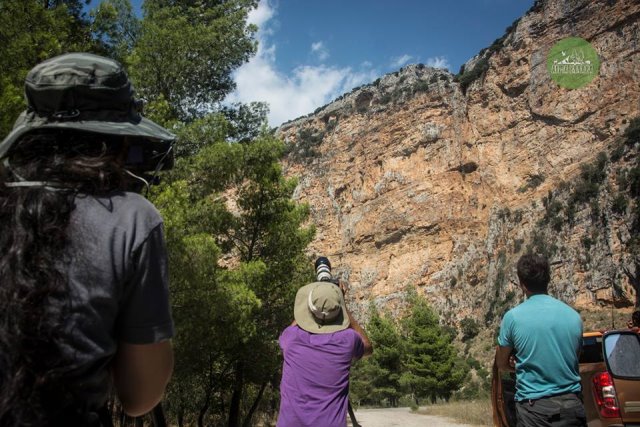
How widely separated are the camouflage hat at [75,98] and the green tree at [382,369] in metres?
34.0

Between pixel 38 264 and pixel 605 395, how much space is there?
4.36 m

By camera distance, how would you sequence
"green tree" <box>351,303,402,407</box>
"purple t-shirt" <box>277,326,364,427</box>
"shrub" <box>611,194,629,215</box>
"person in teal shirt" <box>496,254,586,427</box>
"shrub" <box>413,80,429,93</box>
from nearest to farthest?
"purple t-shirt" <box>277,326,364,427</box> → "person in teal shirt" <box>496,254,586,427</box> → "green tree" <box>351,303,402,407</box> → "shrub" <box>611,194,629,215</box> → "shrub" <box>413,80,429,93</box>

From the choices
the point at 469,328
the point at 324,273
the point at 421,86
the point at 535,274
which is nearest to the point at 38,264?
the point at 324,273

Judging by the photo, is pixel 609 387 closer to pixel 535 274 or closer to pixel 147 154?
pixel 535 274

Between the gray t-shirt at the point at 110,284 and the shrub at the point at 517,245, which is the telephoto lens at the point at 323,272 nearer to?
the gray t-shirt at the point at 110,284

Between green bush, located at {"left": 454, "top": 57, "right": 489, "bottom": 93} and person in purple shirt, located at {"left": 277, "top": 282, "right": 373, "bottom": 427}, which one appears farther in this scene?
green bush, located at {"left": 454, "top": 57, "right": 489, "bottom": 93}

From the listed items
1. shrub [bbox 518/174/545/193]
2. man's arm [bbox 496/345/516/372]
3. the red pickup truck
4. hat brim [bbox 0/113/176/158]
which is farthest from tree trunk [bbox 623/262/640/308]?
hat brim [bbox 0/113/176/158]

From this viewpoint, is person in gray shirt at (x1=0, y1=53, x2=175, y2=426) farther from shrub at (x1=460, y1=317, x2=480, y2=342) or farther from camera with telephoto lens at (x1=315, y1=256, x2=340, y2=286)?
shrub at (x1=460, y1=317, x2=480, y2=342)

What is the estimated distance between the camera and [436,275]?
48719 mm

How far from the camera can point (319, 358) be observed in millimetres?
2871

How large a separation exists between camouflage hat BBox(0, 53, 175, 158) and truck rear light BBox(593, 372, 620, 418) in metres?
4.21

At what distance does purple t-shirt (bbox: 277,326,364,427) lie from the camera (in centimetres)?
276

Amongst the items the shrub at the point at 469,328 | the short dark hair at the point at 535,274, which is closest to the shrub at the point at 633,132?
the shrub at the point at 469,328

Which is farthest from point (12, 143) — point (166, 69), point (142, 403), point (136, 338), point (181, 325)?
point (166, 69)
